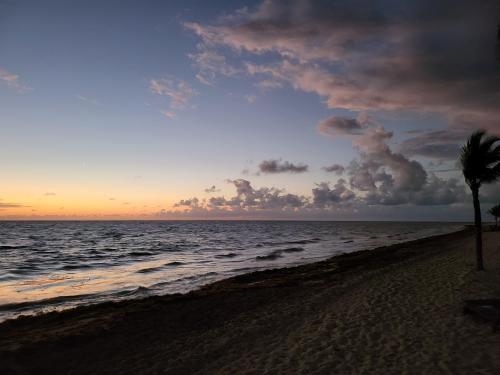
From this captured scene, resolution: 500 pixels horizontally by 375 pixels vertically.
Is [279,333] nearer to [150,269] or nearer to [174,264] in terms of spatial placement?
[150,269]

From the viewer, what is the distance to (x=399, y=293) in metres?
13.1

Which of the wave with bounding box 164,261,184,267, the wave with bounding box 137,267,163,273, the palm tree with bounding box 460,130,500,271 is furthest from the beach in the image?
the wave with bounding box 164,261,184,267

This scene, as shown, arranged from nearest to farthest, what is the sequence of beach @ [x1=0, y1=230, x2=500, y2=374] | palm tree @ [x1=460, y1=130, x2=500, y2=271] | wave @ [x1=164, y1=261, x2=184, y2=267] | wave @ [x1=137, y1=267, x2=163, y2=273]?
beach @ [x1=0, y1=230, x2=500, y2=374] → palm tree @ [x1=460, y1=130, x2=500, y2=271] → wave @ [x1=137, y1=267, x2=163, y2=273] → wave @ [x1=164, y1=261, x2=184, y2=267]

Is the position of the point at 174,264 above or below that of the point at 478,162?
below

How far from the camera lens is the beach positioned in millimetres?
7371

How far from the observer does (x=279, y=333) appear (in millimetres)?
9875

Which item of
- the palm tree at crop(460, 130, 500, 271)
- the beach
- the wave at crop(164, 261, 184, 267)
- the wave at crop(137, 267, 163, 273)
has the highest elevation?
the palm tree at crop(460, 130, 500, 271)

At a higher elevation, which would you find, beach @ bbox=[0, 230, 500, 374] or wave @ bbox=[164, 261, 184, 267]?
beach @ bbox=[0, 230, 500, 374]

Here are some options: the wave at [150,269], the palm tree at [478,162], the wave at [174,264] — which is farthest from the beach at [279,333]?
the wave at [174,264]

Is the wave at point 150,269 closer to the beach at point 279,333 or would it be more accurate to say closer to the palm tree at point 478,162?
the beach at point 279,333

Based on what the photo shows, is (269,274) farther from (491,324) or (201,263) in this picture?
(491,324)

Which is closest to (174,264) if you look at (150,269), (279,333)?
(150,269)

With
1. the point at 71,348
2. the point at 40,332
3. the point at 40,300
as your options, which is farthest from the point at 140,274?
the point at 71,348

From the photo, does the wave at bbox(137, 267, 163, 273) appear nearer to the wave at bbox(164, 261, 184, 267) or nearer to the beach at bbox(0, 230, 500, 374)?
the wave at bbox(164, 261, 184, 267)
